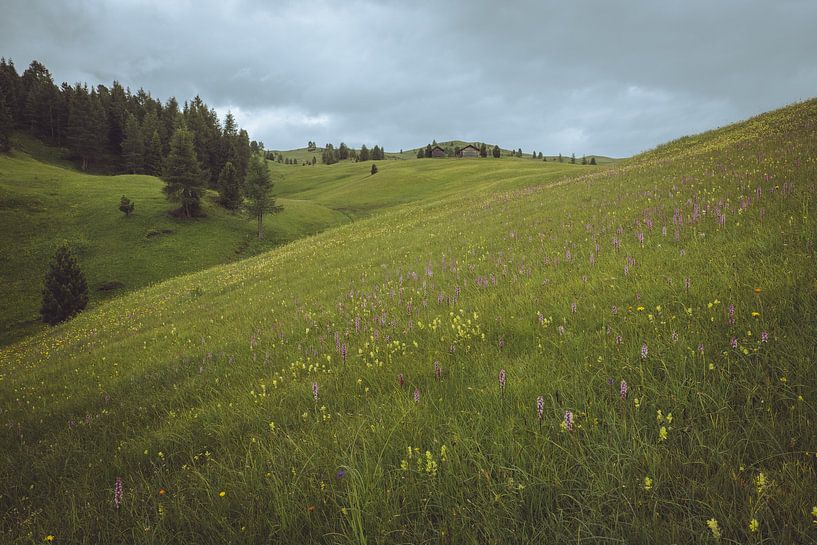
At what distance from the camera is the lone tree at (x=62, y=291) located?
25.3m

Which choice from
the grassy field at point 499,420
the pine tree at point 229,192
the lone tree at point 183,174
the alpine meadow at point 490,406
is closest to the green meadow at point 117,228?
the pine tree at point 229,192

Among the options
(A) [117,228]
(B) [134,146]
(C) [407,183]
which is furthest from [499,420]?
(B) [134,146]

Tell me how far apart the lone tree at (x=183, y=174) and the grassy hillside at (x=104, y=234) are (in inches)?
125

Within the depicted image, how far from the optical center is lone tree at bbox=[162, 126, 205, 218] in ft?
Result: 167

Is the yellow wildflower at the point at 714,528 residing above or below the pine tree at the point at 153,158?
below

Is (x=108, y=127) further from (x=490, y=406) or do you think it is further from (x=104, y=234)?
(x=490, y=406)

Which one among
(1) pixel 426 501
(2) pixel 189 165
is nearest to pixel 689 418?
(1) pixel 426 501

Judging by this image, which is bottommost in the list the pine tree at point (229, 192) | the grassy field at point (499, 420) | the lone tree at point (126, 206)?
the grassy field at point (499, 420)

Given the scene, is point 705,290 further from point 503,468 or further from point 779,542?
point 503,468

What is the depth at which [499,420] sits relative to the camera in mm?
2459

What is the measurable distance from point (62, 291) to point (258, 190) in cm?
2921

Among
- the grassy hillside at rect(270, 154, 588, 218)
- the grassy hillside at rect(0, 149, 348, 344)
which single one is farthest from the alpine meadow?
the grassy hillside at rect(270, 154, 588, 218)

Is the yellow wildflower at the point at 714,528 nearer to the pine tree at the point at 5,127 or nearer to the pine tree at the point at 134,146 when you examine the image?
the pine tree at the point at 134,146

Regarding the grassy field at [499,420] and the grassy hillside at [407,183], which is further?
the grassy hillside at [407,183]
